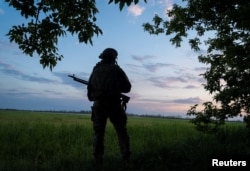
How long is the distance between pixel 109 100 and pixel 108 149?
5.38 m

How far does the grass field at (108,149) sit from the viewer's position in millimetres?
9031

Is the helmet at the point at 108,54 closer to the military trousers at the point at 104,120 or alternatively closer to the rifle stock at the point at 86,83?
the rifle stock at the point at 86,83

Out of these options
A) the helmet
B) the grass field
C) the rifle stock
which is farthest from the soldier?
the grass field

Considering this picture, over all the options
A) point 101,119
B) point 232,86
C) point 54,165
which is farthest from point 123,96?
A: point 232,86

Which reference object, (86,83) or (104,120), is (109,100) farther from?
(86,83)

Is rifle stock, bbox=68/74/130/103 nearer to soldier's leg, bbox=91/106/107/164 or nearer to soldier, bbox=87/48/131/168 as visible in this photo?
soldier, bbox=87/48/131/168

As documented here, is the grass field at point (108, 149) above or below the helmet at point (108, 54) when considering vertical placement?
below

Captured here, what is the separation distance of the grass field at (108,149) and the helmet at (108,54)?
2422mm

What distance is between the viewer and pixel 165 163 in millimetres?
9156

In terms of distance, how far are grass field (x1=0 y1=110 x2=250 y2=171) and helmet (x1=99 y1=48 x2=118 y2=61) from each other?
2422 mm

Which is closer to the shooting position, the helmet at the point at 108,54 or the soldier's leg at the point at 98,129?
the soldier's leg at the point at 98,129

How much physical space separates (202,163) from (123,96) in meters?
2.40

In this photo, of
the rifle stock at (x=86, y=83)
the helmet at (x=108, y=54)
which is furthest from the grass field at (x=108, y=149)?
the helmet at (x=108, y=54)

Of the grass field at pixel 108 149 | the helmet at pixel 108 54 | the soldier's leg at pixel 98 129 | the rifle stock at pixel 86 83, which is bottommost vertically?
the grass field at pixel 108 149
